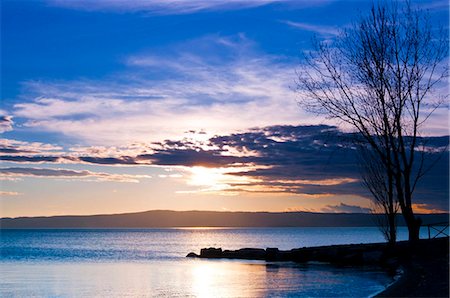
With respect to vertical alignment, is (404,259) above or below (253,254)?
above

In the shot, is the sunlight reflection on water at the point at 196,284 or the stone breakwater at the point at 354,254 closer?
the sunlight reflection on water at the point at 196,284

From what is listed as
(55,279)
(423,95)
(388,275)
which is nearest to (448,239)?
(388,275)

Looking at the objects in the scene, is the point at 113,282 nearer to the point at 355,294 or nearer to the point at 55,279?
the point at 55,279

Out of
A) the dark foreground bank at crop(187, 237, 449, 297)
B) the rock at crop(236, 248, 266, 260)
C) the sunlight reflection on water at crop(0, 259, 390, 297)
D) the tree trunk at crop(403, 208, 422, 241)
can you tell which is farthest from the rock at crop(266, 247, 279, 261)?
the tree trunk at crop(403, 208, 422, 241)

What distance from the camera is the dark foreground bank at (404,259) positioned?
1964 centimetres

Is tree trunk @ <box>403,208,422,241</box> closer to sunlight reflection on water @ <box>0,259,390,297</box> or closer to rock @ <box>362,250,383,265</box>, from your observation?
sunlight reflection on water @ <box>0,259,390,297</box>

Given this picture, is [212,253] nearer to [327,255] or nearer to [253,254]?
[253,254]

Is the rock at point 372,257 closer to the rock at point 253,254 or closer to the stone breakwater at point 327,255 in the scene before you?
the stone breakwater at point 327,255

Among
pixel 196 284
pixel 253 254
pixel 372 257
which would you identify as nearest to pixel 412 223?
pixel 196 284

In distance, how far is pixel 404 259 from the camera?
32031mm

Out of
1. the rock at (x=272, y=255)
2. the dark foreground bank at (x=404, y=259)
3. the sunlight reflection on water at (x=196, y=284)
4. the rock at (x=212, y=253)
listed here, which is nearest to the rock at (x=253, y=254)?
the dark foreground bank at (x=404, y=259)

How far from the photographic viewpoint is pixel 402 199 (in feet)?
88.7

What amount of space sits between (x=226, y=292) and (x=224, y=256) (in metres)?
34.7

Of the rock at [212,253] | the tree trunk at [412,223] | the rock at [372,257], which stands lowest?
the rock at [212,253]
